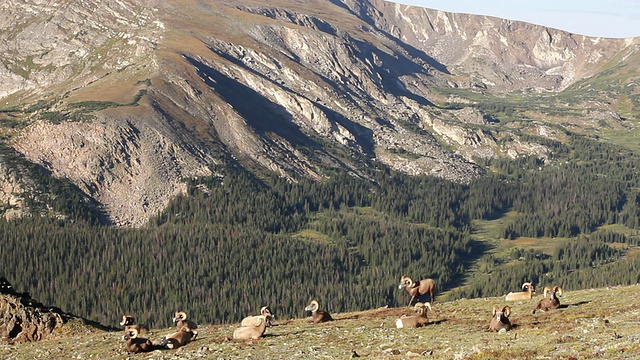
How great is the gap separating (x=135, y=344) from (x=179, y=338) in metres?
3.12

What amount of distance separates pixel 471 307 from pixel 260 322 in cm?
1956

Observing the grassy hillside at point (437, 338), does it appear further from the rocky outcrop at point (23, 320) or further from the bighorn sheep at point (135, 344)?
the rocky outcrop at point (23, 320)

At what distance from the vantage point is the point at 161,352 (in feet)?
178

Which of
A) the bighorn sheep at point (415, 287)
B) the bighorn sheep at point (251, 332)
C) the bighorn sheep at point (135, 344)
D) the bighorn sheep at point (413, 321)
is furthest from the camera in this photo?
the bighorn sheep at point (415, 287)

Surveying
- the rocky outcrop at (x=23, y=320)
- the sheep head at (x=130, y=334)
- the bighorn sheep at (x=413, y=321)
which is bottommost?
the rocky outcrop at (x=23, y=320)

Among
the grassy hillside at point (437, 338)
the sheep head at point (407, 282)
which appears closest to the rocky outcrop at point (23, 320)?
the grassy hillside at point (437, 338)

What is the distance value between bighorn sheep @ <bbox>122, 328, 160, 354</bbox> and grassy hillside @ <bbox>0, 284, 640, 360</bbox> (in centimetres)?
75

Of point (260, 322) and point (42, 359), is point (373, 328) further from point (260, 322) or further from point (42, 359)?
point (42, 359)

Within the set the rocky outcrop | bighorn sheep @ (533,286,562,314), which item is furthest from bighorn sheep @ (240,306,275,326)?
the rocky outcrop

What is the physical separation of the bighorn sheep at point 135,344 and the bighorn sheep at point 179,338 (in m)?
0.99

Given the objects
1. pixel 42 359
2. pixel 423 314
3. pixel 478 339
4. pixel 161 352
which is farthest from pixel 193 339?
pixel 478 339

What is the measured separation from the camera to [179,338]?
186ft

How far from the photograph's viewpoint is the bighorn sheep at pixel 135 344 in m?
55.3

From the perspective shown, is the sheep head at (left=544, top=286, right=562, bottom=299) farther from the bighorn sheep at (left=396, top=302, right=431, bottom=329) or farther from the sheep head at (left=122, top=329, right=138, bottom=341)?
the sheep head at (left=122, top=329, right=138, bottom=341)
